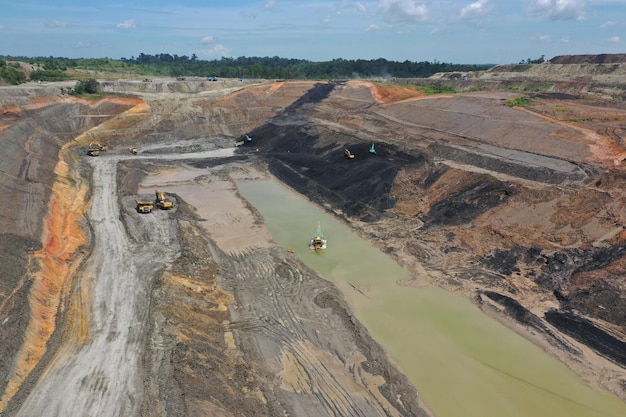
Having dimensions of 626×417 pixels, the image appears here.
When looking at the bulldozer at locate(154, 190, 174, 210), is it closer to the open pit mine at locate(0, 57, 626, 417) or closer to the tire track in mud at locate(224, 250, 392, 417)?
the open pit mine at locate(0, 57, 626, 417)

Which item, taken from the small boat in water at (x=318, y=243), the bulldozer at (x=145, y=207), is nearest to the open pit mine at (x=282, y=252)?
the bulldozer at (x=145, y=207)

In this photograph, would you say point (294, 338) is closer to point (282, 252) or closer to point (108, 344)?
point (108, 344)

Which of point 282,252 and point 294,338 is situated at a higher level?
point 282,252

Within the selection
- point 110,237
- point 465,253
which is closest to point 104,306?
point 110,237

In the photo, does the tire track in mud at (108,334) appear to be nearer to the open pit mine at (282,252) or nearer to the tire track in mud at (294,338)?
the open pit mine at (282,252)

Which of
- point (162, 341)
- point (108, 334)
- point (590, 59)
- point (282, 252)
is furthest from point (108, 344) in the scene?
point (590, 59)
